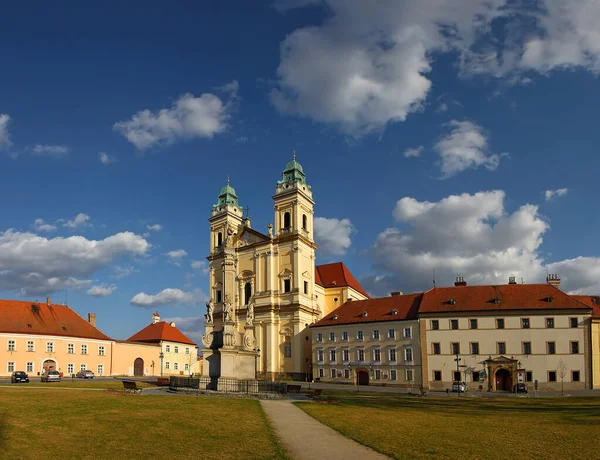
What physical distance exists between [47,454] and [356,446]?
27.1 feet

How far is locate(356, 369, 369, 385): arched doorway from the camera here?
221 feet

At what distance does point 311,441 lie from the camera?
16.9 meters

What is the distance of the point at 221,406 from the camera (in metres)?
26.5

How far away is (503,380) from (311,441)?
49.1 metres

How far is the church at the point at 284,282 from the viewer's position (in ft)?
255

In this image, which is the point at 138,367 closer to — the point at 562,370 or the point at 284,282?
the point at 284,282

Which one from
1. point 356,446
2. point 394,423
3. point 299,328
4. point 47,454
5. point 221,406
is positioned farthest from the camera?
point 299,328

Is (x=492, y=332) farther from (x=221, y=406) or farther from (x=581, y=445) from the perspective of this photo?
(x=581, y=445)

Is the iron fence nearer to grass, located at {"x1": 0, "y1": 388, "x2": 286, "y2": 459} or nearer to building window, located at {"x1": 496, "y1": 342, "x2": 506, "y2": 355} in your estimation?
grass, located at {"x1": 0, "y1": 388, "x2": 286, "y2": 459}

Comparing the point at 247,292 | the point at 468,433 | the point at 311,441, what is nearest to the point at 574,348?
the point at 247,292

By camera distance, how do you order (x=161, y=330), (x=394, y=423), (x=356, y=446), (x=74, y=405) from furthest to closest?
(x=161, y=330) → (x=74, y=405) → (x=394, y=423) → (x=356, y=446)

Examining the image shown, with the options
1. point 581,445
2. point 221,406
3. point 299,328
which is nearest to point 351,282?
point 299,328

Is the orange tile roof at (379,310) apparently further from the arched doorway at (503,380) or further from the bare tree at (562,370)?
the bare tree at (562,370)

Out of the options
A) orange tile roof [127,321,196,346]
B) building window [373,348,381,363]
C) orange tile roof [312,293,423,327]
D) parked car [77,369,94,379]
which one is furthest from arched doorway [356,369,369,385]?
orange tile roof [127,321,196,346]
